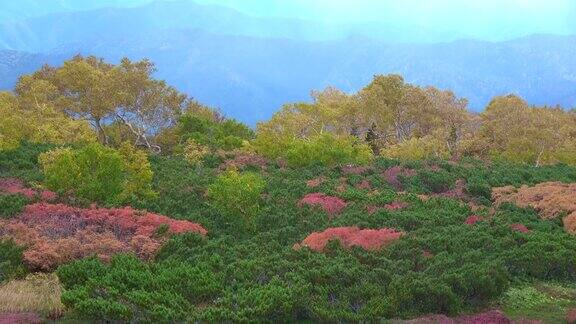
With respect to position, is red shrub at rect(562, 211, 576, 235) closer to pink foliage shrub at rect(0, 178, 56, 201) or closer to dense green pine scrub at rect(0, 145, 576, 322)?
dense green pine scrub at rect(0, 145, 576, 322)

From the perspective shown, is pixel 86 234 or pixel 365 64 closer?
pixel 86 234

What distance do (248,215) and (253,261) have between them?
5.90m

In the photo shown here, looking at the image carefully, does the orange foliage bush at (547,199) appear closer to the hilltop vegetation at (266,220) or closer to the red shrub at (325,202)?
the hilltop vegetation at (266,220)

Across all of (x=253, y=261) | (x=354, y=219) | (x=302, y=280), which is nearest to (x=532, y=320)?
(x=302, y=280)

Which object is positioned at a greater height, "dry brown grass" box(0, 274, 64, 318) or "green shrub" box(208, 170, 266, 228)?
"green shrub" box(208, 170, 266, 228)

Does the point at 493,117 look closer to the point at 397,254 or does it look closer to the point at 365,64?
the point at 397,254

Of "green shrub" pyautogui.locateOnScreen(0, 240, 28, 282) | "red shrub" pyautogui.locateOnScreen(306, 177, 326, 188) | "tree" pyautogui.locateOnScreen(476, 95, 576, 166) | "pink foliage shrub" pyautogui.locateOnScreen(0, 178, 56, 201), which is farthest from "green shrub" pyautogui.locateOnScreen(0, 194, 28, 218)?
"tree" pyautogui.locateOnScreen(476, 95, 576, 166)

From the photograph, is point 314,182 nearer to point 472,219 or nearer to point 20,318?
point 472,219

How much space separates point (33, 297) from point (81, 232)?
450 cm

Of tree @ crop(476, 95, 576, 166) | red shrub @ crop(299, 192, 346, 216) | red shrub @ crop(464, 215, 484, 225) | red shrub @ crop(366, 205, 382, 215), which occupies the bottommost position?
red shrub @ crop(464, 215, 484, 225)

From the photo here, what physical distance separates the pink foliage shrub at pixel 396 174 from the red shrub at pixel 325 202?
690 centimetres

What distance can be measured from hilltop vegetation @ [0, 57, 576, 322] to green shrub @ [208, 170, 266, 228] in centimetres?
5

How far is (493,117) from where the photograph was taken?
4656cm

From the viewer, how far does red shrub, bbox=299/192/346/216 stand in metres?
22.2
